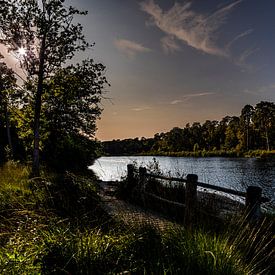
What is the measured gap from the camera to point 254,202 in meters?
4.54

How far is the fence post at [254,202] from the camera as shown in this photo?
4.51 metres

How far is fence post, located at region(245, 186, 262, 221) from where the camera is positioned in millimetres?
4508

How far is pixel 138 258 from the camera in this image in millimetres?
3068

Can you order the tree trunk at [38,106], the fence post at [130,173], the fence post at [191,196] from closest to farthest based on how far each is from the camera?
the fence post at [191,196], the fence post at [130,173], the tree trunk at [38,106]

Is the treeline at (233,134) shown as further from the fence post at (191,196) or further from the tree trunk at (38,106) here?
the fence post at (191,196)

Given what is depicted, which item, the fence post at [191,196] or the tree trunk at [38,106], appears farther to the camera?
the tree trunk at [38,106]

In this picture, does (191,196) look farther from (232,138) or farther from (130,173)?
(232,138)

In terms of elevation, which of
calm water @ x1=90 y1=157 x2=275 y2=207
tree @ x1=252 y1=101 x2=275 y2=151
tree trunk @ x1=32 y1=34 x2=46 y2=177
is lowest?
calm water @ x1=90 y1=157 x2=275 y2=207

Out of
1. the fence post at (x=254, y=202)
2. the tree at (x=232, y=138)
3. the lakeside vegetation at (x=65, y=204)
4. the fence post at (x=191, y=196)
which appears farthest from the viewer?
the tree at (x=232, y=138)

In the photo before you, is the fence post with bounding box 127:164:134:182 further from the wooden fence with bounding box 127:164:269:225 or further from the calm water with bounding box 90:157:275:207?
the wooden fence with bounding box 127:164:269:225

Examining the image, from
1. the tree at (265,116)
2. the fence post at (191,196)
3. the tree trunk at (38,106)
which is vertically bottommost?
the fence post at (191,196)

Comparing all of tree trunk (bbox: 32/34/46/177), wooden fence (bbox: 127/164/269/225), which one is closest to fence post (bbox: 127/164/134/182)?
wooden fence (bbox: 127/164/269/225)

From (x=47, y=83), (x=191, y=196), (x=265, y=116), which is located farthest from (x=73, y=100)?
(x=265, y=116)

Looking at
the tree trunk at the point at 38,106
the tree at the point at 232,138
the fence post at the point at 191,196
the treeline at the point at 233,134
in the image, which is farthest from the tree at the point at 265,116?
the fence post at the point at 191,196
